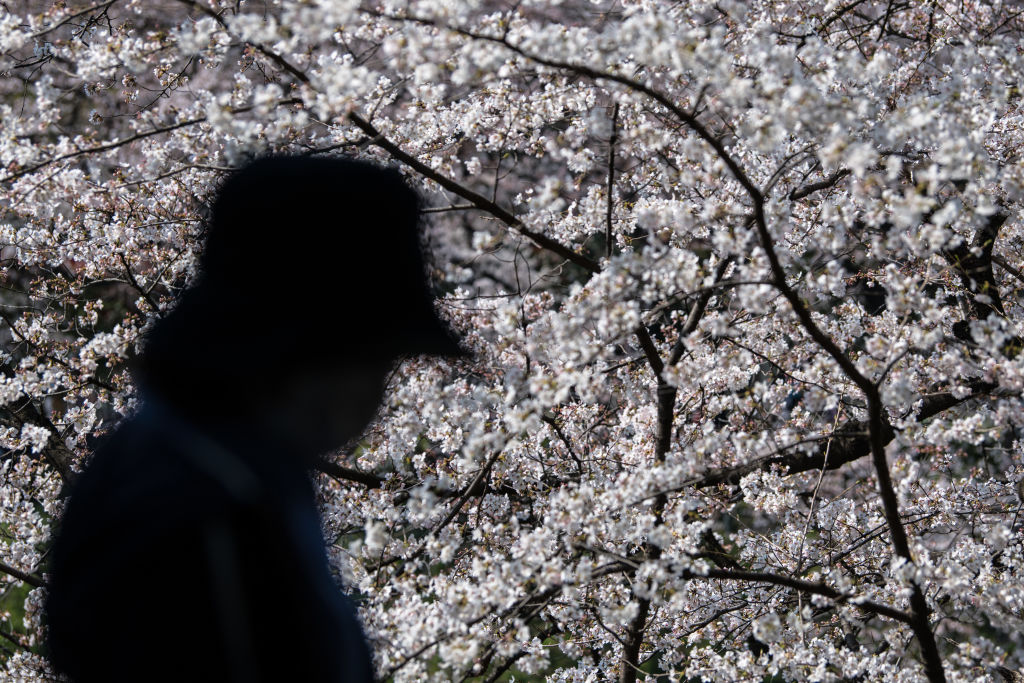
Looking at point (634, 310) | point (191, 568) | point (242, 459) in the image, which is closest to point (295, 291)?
point (242, 459)

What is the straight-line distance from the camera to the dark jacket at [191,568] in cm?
106

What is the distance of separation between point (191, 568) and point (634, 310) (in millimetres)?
1543

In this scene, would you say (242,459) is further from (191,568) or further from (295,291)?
(295,291)

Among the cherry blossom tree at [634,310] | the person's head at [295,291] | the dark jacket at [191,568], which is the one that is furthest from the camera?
the cherry blossom tree at [634,310]

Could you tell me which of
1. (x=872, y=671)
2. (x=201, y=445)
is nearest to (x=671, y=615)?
(x=872, y=671)

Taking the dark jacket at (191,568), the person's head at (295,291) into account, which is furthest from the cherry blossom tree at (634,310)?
the dark jacket at (191,568)

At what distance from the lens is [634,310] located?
2342 millimetres

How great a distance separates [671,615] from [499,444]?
79.4 inches

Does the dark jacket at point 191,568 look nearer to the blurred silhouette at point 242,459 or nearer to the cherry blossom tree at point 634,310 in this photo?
the blurred silhouette at point 242,459

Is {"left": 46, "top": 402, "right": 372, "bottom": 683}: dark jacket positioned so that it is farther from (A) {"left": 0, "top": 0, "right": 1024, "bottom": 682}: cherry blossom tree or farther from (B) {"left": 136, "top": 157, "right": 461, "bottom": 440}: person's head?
(A) {"left": 0, "top": 0, "right": 1024, "bottom": 682}: cherry blossom tree

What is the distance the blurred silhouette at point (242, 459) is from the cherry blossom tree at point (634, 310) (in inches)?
3.3

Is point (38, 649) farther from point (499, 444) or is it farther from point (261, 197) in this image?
point (261, 197)

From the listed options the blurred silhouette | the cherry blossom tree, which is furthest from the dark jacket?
the cherry blossom tree

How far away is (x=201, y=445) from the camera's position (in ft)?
3.66
